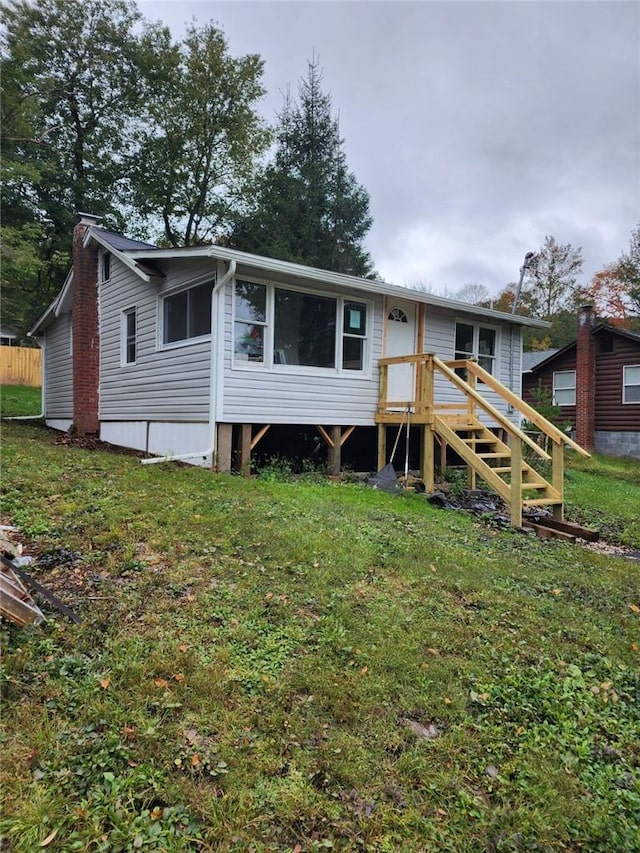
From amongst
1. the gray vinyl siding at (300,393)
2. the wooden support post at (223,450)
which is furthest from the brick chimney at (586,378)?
the wooden support post at (223,450)

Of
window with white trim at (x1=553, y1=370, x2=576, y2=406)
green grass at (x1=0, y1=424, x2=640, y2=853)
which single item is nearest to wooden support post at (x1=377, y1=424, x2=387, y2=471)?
green grass at (x1=0, y1=424, x2=640, y2=853)

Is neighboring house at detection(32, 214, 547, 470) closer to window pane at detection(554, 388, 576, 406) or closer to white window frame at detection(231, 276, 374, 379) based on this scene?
white window frame at detection(231, 276, 374, 379)

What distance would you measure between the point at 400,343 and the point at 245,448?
155 inches

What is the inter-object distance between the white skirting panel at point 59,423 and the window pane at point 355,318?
7.53 metres

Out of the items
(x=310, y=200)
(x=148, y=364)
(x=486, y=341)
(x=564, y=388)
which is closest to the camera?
→ (x=148, y=364)

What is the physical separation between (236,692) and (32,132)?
65.0ft

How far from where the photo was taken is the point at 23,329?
25562mm

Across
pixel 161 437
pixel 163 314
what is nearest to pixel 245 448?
pixel 161 437

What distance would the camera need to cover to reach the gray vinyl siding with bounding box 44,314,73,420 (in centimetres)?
1261

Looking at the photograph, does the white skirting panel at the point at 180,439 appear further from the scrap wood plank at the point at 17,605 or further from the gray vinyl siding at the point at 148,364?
the scrap wood plank at the point at 17,605

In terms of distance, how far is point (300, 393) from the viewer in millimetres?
8500

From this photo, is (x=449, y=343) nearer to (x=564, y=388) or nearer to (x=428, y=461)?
(x=428, y=461)

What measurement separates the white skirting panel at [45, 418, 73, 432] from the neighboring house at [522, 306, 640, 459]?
14475mm

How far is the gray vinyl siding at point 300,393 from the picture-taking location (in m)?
7.68
